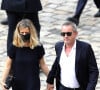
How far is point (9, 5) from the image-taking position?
8281 mm

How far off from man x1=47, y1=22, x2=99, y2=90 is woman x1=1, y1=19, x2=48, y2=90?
1.18 feet

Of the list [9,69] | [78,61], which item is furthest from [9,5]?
[78,61]

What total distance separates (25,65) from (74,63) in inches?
27.1

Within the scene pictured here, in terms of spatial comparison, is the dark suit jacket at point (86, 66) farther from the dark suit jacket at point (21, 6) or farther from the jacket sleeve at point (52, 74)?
the dark suit jacket at point (21, 6)

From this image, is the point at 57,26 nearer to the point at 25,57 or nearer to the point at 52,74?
the point at 25,57

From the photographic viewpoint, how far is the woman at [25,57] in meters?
6.53

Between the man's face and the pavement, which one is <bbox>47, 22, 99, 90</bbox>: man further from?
→ the pavement

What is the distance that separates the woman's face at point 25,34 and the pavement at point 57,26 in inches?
93.4

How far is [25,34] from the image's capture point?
6.52 m

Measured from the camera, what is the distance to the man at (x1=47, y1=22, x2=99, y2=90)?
20.1ft

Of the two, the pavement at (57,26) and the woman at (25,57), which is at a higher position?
the woman at (25,57)

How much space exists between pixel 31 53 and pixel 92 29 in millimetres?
5514

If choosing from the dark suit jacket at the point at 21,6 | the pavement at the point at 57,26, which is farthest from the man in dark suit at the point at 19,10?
the pavement at the point at 57,26

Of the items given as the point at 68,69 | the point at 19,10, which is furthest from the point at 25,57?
the point at 19,10
